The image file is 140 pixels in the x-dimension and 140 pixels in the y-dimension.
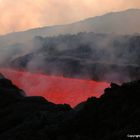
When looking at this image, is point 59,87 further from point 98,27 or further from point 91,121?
point 98,27

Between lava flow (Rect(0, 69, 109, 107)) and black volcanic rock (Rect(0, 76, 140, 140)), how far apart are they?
25211 mm

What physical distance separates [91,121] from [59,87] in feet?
114

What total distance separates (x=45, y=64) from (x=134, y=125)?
Result: 47.9m

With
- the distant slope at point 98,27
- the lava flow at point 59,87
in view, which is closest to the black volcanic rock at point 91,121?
the lava flow at point 59,87

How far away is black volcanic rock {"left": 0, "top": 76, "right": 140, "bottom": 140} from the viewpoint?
66.7ft

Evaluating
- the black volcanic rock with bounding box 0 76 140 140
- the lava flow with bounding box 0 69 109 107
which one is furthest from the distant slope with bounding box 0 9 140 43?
the black volcanic rock with bounding box 0 76 140 140

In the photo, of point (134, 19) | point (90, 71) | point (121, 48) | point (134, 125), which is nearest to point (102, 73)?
point (90, 71)

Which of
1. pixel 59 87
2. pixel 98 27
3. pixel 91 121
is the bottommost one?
pixel 91 121

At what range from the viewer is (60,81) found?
6022 centimetres

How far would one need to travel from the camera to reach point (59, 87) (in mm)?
56938

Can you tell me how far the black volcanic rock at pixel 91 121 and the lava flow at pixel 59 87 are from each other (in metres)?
25.2

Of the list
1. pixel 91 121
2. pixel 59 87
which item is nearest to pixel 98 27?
pixel 59 87

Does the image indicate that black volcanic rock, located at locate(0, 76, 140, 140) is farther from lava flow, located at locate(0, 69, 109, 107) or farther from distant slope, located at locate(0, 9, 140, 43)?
distant slope, located at locate(0, 9, 140, 43)

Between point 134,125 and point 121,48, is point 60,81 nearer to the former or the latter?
point 121,48
